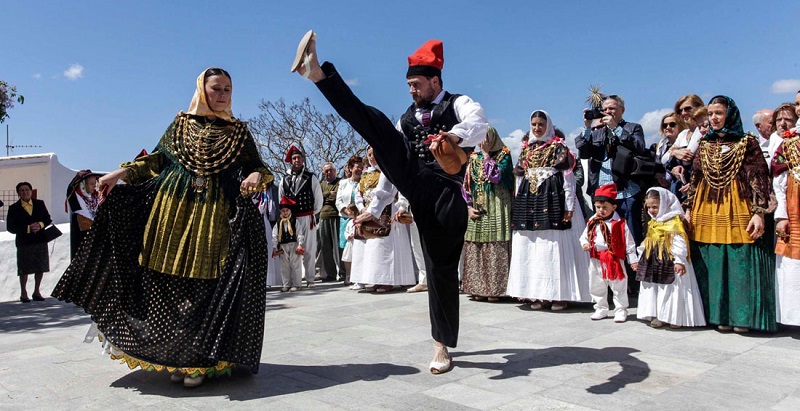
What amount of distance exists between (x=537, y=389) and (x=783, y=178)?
9.84 ft

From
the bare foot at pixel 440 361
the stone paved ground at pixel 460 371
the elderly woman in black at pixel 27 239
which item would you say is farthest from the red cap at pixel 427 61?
the elderly woman in black at pixel 27 239

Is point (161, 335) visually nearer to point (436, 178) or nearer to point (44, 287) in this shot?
point (436, 178)

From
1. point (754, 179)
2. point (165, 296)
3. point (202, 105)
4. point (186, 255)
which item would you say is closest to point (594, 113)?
point (754, 179)

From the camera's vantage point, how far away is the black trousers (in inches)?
149

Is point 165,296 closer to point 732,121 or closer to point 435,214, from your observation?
point 435,214

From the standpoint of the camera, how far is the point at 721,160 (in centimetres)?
504

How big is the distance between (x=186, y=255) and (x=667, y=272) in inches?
150

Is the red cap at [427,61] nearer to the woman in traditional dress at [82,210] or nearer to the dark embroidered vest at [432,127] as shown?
the dark embroidered vest at [432,127]

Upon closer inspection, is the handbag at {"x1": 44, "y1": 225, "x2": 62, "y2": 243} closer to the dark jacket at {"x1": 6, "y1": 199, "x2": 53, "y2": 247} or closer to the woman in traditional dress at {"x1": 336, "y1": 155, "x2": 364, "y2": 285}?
the dark jacket at {"x1": 6, "y1": 199, "x2": 53, "y2": 247}

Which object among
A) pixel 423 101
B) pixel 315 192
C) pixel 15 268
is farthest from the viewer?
pixel 15 268

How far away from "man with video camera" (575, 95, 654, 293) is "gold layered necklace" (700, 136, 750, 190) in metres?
1.07

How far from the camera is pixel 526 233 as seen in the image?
655 centimetres

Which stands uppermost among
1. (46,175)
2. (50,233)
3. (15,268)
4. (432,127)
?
(46,175)

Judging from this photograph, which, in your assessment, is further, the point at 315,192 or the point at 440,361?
the point at 315,192
